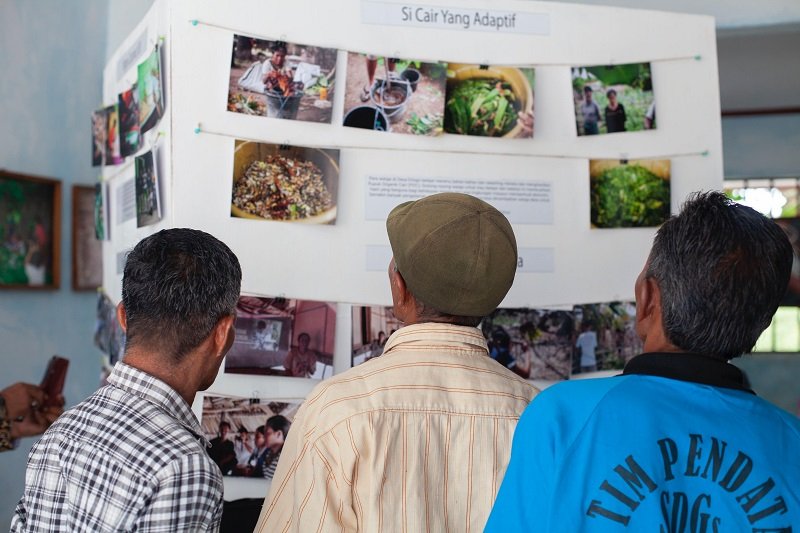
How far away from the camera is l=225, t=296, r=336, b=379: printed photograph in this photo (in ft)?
7.38

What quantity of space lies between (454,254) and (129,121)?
4.92 feet

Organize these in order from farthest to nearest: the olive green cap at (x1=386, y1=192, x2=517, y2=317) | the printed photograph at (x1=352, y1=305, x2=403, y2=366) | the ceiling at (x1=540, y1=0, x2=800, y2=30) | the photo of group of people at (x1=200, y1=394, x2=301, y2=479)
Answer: the ceiling at (x1=540, y1=0, x2=800, y2=30)
the printed photograph at (x1=352, y1=305, x2=403, y2=366)
the photo of group of people at (x1=200, y1=394, x2=301, y2=479)
the olive green cap at (x1=386, y1=192, x2=517, y2=317)

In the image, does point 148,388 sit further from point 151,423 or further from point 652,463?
point 652,463

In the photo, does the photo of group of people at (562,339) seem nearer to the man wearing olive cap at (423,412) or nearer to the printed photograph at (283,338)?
the printed photograph at (283,338)

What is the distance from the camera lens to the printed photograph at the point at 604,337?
8.44 ft

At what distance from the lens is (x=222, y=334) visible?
1.43 metres

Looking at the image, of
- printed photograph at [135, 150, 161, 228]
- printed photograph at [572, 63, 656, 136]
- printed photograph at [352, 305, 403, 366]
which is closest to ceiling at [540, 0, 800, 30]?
printed photograph at [572, 63, 656, 136]

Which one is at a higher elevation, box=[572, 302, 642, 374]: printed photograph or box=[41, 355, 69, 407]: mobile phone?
box=[572, 302, 642, 374]: printed photograph

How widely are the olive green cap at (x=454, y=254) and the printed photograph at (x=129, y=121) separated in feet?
4.32

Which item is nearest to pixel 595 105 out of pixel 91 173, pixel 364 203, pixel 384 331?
pixel 364 203

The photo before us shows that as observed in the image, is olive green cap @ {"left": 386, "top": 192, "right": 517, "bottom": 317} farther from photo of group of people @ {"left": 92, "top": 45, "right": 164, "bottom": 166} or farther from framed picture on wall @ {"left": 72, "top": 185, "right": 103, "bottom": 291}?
framed picture on wall @ {"left": 72, "top": 185, "right": 103, "bottom": 291}

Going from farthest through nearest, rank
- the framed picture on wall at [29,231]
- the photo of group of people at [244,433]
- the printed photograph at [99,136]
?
the framed picture on wall at [29,231] < the printed photograph at [99,136] < the photo of group of people at [244,433]

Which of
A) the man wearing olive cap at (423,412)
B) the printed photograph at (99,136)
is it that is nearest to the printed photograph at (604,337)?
the man wearing olive cap at (423,412)

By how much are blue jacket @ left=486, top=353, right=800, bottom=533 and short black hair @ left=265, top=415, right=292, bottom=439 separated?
1.25 m
